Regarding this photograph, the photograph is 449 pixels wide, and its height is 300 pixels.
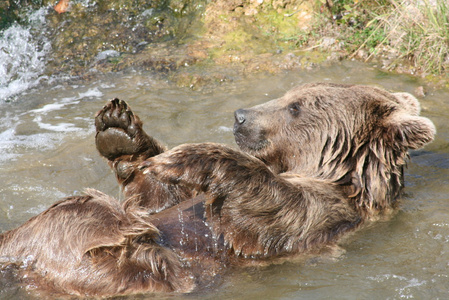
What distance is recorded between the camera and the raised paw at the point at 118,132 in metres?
4.24

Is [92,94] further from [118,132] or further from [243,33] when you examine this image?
[118,132]

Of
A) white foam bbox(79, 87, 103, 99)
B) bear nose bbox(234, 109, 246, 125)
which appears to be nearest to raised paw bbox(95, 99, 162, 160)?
bear nose bbox(234, 109, 246, 125)

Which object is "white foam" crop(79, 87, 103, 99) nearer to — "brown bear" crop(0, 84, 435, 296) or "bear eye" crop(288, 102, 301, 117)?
"brown bear" crop(0, 84, 435, 296)

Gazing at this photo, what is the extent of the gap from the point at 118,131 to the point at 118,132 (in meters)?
0.01

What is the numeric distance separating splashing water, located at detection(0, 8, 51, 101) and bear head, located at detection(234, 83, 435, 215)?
4.49 meters

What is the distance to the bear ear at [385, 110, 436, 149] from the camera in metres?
4.02

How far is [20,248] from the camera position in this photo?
11.7ft

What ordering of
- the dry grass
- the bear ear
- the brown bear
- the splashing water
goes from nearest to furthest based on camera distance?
the brown bear < the bear ear < the dry grass < the splashing water

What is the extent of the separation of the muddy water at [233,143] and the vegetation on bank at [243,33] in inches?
18.4

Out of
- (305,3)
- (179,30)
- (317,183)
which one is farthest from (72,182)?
(305,3)

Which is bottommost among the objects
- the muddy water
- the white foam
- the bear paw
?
the muddy water

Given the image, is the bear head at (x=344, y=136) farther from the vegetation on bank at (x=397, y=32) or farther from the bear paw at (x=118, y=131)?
the vegetation on bank at (x=397, y=32)

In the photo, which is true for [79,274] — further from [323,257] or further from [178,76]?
[178,76]

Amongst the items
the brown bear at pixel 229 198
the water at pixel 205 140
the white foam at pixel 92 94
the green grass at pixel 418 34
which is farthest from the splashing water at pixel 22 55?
the green grass at pixel 418 34
